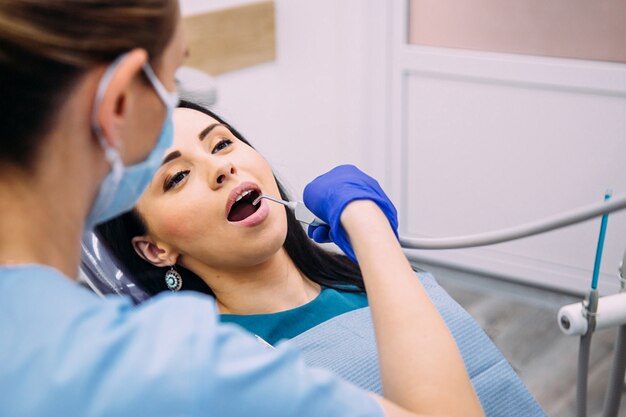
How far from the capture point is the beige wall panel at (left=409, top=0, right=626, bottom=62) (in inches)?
113

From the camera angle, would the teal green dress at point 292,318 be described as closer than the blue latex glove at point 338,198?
No

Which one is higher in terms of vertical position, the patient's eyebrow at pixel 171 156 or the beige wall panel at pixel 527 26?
the patient's eyebrow at pixel 171 156

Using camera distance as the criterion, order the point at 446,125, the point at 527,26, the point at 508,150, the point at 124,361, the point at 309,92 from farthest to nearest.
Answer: the point at 309,92 < the point at 446,125 < the point at 508,150 < the point at 527,26 < the point at 124,361

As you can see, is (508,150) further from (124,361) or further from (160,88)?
(124,361)

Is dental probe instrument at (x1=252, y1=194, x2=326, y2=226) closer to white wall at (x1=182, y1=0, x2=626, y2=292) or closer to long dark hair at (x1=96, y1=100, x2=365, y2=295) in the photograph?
long dark hair at (x1=96, y1=100, x2=365, y2=295)

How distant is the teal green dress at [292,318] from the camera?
4.81ft

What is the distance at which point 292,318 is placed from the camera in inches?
58.5

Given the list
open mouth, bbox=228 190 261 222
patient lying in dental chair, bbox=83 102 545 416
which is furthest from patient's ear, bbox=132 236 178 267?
open mouth, bbox=228 190 261 222

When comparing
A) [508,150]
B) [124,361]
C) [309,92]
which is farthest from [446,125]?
[124,361]

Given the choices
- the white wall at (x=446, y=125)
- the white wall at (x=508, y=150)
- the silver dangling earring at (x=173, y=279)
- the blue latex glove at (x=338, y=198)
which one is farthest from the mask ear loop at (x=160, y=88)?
the white wall at (x=508, y=150)

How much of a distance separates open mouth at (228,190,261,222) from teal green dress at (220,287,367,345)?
19 cm

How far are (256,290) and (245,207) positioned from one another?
162 mm

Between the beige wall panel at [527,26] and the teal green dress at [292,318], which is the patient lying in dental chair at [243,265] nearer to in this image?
the teal green dress at [292,318]

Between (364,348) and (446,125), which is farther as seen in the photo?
(446,125)
